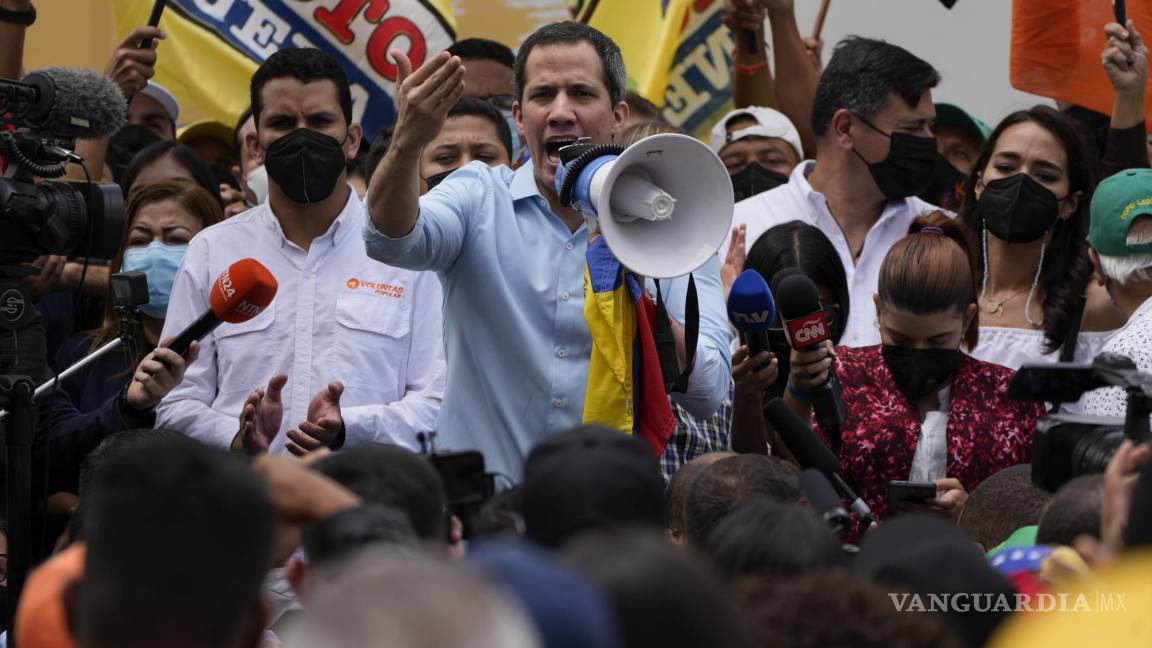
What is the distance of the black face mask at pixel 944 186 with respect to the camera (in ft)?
20.5

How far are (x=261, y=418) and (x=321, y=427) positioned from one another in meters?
0.22

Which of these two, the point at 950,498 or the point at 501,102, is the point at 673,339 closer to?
the point at 950,498

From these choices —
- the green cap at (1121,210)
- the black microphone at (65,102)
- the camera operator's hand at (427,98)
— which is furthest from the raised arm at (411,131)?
the green cap at (1121,210)

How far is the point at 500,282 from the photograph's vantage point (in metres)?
4.30

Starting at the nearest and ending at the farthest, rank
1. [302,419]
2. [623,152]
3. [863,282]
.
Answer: [623,152] < [302,419] < [863,282]

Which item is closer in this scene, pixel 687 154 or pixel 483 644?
pixel 483 644

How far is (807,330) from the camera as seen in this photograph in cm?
440

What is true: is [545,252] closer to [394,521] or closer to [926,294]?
[926,294]

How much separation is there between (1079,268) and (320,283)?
260cm

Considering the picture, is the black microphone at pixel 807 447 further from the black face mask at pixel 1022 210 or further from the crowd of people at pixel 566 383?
the black face mask at pixel 1022 210

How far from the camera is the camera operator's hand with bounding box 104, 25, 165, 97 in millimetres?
6141

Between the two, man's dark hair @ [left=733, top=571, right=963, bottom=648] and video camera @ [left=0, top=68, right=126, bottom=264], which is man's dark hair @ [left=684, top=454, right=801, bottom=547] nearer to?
man's dark hair @ [left=733, top=571, right=963, bottom=648]

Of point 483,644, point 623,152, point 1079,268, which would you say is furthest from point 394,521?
point 1079,268

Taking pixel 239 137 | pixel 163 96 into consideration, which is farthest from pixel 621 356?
pixel 163 96
